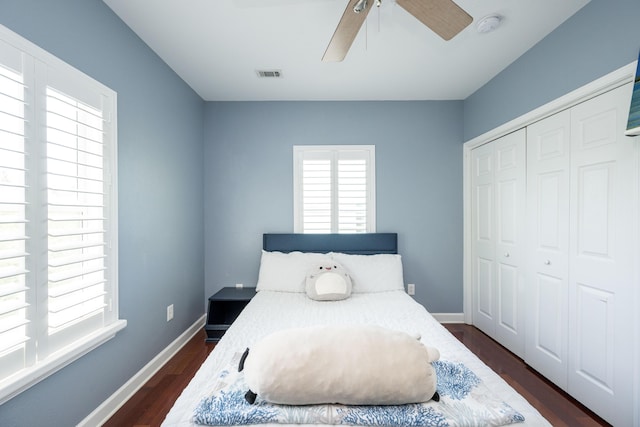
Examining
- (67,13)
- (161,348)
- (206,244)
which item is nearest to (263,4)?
(67,13)

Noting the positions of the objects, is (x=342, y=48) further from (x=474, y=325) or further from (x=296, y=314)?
(x=474, y=325)

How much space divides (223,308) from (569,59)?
3.57m

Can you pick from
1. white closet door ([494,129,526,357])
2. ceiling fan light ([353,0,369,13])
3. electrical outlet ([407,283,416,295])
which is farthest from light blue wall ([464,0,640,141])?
electrical outlet ([407,283,416,295])

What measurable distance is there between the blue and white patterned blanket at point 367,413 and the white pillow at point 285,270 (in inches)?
64.4

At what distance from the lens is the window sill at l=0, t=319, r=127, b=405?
3.93ft

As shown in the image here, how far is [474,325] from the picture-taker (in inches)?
126

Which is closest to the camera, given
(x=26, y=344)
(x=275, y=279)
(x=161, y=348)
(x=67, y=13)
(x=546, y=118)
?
(x=26, y=344)

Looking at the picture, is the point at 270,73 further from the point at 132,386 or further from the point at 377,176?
the point at 132,386

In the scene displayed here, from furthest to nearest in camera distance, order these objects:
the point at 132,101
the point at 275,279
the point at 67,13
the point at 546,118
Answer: the point at 275,279 → the point at 546,118 → the point at 132,101 → the point at 67,13

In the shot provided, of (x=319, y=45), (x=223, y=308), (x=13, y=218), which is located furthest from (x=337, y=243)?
(x=13, y=218)

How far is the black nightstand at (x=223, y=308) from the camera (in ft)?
9.11

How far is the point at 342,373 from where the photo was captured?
99 cm

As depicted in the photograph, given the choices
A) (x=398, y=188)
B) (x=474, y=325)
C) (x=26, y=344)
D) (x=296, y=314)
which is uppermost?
(x=398, y=188)

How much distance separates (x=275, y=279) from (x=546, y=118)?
2616mm
